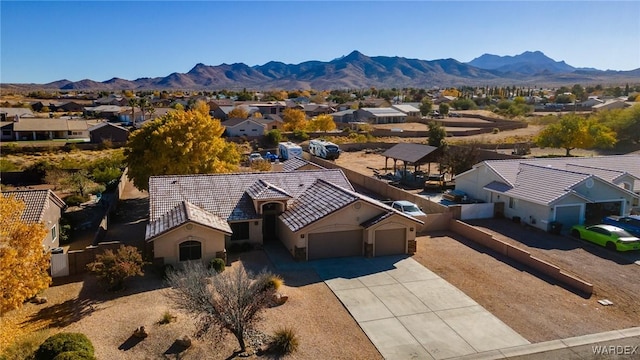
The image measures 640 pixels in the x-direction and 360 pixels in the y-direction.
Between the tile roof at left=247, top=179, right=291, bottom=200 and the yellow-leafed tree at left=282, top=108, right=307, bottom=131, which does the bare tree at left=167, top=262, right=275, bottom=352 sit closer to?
the tile roof at left=247, top=179, right=291, bottom=200

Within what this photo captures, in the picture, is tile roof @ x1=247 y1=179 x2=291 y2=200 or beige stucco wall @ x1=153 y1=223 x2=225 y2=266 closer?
beige stucco wall @ x1=153 y1=223 x2=225 y2=266

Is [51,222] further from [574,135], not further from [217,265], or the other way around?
[574,135]

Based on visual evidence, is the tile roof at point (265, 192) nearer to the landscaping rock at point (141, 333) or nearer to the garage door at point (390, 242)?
the garage door at point (390, 242)

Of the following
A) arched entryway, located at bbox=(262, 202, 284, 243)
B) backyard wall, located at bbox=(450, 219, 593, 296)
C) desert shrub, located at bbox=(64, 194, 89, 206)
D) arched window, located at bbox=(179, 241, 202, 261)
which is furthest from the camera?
desert shrub, located at bbox=(64, 194, 89, 206)

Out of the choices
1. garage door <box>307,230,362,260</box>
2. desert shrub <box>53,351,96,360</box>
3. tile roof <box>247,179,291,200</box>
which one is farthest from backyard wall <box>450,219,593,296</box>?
desert shrub <box>53,351,96,360</box>

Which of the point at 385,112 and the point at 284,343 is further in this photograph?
the point at 385,112

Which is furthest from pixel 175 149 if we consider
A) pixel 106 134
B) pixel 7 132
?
pixel 7 132
